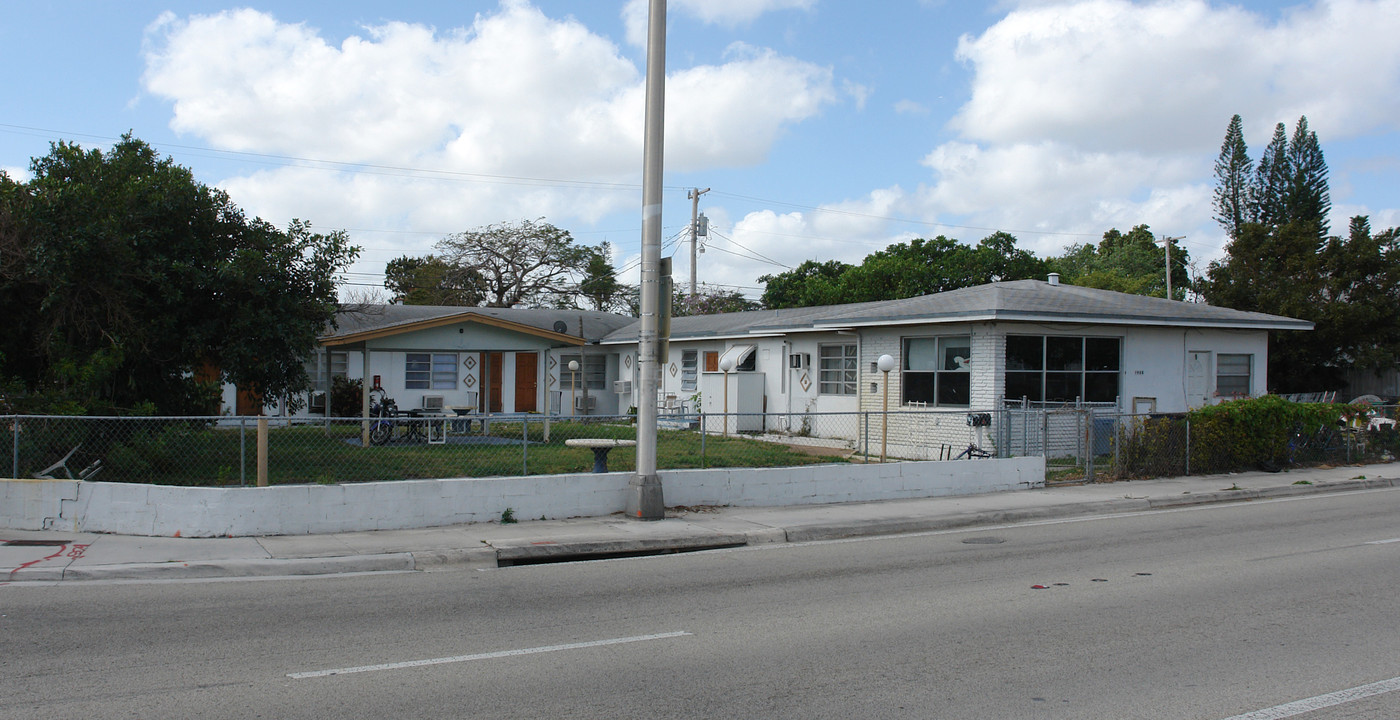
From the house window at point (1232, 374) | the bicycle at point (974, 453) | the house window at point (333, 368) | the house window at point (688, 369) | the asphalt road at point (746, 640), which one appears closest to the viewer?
the asphalt road at point (746, 640)

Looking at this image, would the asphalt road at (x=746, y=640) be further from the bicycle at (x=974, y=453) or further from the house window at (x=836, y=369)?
the house window at (x=836, y=369)

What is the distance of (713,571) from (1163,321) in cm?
1408

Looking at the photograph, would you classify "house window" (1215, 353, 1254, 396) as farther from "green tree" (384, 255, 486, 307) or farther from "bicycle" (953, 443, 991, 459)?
"green tree" (384, 255, 486, 307)

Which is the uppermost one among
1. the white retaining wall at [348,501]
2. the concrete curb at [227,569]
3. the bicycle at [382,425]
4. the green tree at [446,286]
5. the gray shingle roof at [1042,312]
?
the green tree at [446,286]

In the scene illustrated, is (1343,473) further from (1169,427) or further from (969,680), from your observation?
(969,680)

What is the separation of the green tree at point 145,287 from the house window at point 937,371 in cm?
1152

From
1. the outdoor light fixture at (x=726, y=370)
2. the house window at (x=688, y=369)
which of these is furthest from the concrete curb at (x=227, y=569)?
the house window at (x=688, y=369)

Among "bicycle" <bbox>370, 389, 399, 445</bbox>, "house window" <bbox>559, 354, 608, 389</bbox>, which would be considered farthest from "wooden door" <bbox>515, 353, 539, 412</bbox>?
"bicycle" <bbox>370, 389, 399, 445</bbox>

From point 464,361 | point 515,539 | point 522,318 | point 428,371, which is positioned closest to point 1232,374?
point 515,539

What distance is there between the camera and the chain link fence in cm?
1183

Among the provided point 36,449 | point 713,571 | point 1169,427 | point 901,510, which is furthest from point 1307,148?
point 36,449

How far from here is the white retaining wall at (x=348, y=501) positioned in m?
10.4

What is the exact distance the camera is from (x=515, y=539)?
Result: 10.5 m

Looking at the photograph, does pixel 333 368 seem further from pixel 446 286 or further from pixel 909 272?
pixel 909 272
